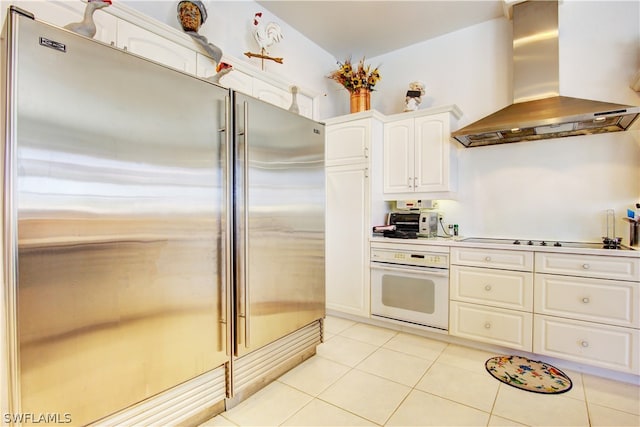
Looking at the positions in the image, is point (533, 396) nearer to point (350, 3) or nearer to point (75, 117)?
point (75, 117)

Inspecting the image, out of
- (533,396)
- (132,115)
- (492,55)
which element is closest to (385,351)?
(533,396)

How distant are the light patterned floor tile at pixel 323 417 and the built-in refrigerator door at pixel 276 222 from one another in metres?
0.43

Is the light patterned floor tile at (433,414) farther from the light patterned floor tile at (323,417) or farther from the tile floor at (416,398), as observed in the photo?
the light patterned floor tile at (323,417)

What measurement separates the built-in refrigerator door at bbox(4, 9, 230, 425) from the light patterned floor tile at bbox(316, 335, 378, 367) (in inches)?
43.6

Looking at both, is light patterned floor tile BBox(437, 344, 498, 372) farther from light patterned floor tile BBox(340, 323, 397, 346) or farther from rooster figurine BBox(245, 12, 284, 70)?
rooster figurine BBox(245, 12, 284, 70)

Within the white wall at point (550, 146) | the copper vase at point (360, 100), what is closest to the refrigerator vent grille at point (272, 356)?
the white wall at point (550, 146)

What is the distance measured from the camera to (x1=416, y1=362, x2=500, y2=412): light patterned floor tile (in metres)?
1.85

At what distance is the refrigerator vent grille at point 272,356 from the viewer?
5.73ft

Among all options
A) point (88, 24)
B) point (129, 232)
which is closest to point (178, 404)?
point (129, 232)

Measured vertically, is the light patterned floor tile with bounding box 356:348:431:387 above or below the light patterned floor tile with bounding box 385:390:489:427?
below

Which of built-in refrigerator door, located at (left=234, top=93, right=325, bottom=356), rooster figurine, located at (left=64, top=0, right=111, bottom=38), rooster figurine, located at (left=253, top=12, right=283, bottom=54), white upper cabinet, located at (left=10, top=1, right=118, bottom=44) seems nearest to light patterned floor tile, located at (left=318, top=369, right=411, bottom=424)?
built-in refrigerator door, located at (left=234, top=93, right=325, bottom=356)

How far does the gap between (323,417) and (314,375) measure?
1.43 ft

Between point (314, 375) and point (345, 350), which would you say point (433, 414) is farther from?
point (345, 350)

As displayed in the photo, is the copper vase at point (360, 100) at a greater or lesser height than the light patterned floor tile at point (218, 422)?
greater
